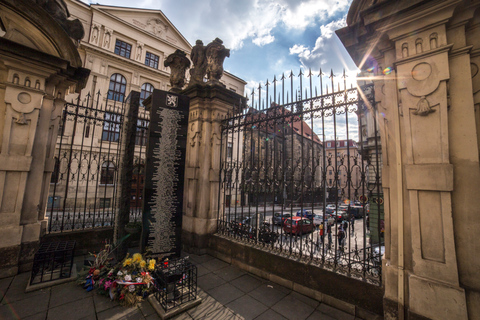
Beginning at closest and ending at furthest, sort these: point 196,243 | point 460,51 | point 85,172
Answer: point 460,51 < point 196,243 < point 85,172

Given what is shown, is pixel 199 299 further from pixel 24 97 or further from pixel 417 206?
pixel 24 97

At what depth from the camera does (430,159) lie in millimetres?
2711

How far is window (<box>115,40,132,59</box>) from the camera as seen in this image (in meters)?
21.0

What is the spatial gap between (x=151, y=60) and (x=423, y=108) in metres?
26.0

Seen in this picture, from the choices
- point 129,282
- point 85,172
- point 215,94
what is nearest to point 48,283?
point 129,282

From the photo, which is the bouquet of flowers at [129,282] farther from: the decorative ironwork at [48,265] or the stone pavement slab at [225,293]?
the stone pavement slab at [225,293]

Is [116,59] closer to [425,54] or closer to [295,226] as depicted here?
[295,226]

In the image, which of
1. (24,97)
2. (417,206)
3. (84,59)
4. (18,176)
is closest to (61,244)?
(18,176)

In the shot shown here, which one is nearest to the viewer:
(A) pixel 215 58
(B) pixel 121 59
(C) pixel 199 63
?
(A) pixel 215 58

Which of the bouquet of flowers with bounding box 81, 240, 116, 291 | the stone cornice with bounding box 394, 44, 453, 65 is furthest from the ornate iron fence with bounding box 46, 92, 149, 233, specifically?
the stone cornice with bounding box 394, 44, 453, 65

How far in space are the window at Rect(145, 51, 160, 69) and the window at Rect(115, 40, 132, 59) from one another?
1.73 m

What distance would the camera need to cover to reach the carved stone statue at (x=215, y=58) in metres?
6.36

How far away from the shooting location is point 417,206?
277cm

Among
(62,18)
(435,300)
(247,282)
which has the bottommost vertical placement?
(247,282)
